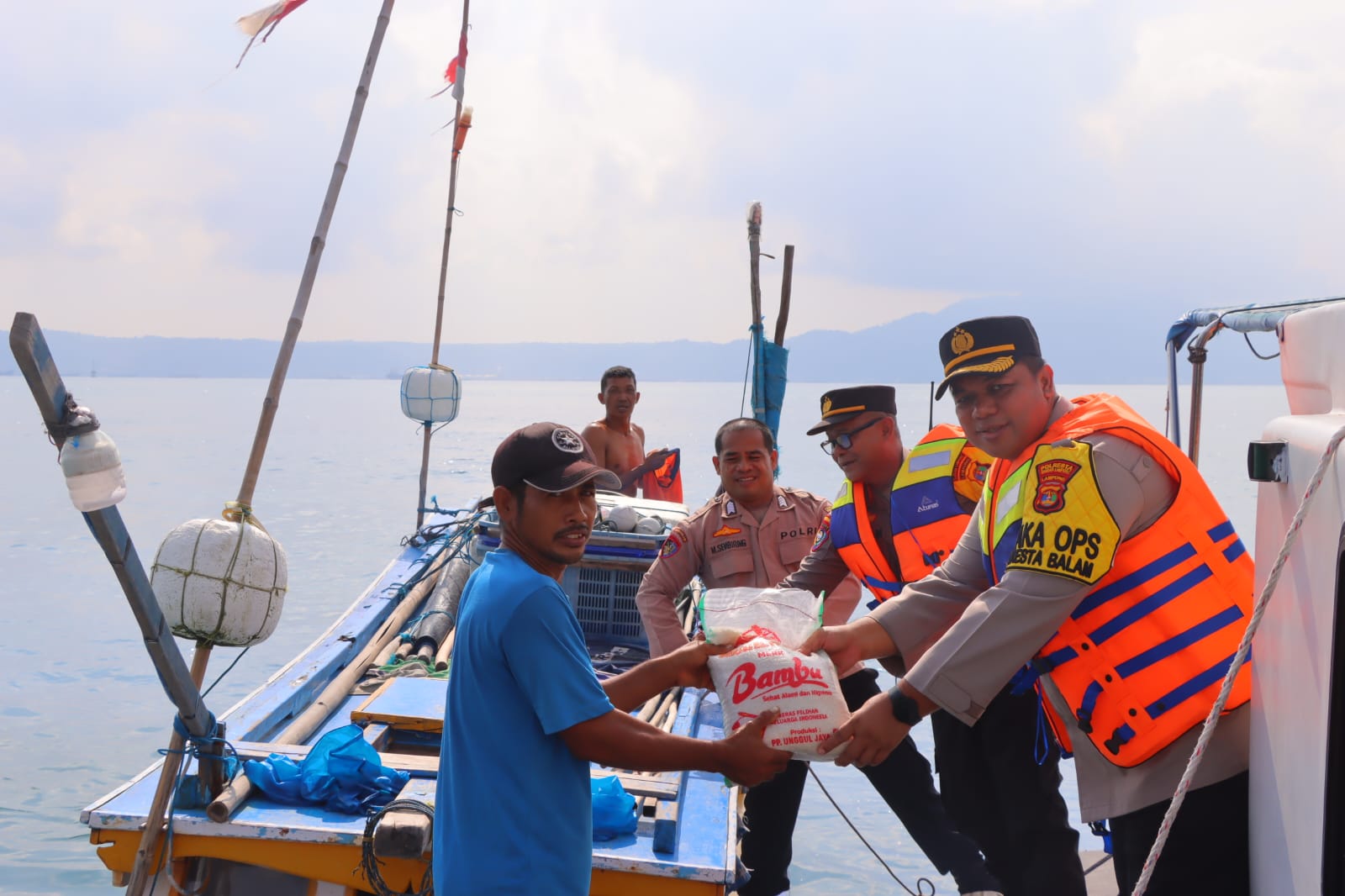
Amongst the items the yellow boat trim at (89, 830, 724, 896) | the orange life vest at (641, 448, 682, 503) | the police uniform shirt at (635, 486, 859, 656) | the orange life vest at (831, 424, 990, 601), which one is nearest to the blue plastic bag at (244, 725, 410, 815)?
the yellow boat trim at (89, 830, 724, 896)

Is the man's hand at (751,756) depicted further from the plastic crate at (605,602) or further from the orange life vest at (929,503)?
the plastic crate at (605,602)

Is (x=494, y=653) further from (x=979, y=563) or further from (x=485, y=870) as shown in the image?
(x=979, y=563)

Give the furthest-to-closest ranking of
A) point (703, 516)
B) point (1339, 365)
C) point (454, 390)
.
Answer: point (454, 390)
point (703, 516)
point (1339, 365)

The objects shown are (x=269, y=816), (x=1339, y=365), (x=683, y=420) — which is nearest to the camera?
(x=1339, y=365)

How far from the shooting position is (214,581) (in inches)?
143

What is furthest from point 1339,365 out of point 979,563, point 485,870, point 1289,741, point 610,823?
point 610,823

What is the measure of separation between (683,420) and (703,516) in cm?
7954

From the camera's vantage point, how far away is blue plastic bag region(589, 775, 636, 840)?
12.3 feet

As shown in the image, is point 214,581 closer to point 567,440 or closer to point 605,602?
point 567,440

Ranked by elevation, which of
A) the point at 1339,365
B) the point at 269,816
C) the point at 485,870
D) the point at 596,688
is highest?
the point at 1339,365

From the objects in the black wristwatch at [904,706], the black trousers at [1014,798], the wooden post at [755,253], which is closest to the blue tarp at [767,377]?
the wooden post at [755,253]

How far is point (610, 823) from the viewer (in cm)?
375

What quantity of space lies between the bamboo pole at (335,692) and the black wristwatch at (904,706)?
7.62 feet

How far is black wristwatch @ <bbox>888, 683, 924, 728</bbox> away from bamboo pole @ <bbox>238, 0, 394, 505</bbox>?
2.41 meters
